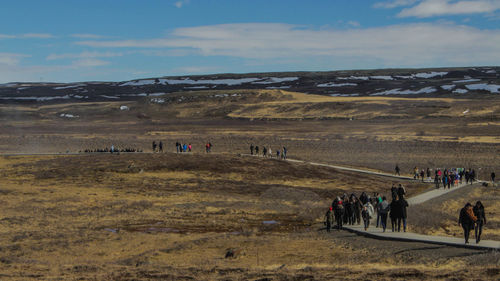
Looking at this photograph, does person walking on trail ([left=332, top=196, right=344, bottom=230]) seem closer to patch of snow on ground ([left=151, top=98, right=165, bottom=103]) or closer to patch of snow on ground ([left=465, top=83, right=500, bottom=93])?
patch of snow on ground ([left=465, top=83, right=500, bottom=93])

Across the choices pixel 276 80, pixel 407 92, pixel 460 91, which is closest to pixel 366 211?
pixel 460 91

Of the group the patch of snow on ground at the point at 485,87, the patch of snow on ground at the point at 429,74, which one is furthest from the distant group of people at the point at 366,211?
the patch of snow on ground at the point at 429,74

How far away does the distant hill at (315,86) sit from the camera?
128 m

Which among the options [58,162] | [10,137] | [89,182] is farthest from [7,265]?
[10,137]

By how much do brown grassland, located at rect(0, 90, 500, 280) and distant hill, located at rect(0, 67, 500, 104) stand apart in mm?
37934

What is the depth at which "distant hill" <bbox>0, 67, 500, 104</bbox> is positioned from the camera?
12838cm

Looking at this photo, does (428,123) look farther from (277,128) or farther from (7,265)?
(7,265)

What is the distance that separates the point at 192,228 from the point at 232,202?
297 inches

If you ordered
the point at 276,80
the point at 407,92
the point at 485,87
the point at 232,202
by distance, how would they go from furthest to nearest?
the point at 276,80 → the point at 407,92 → the point at 485,87 → the point at 232,202

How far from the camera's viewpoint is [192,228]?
2392 centimetres

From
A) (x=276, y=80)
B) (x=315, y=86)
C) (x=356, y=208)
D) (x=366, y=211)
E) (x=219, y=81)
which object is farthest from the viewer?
(x=219, y=81)

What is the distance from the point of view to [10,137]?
81812 mm

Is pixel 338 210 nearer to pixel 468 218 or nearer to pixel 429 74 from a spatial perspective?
pixel 468 218

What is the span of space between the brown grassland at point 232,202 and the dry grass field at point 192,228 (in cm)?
7
